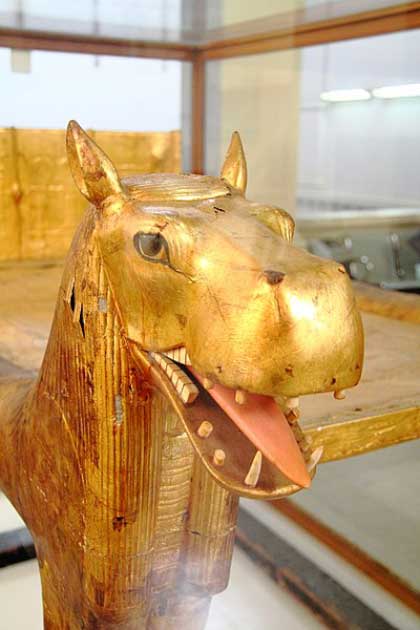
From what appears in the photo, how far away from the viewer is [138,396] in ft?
1.96

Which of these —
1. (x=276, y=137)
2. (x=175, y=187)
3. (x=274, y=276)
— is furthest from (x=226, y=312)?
(x=276, y=137)

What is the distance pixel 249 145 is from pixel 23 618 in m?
1.44

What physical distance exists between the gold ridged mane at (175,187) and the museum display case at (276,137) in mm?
654

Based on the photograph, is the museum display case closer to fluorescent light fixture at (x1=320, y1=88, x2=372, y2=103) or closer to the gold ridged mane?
fluorescent light fixture at (x1=320, y1=88, x2=372, y2=103)

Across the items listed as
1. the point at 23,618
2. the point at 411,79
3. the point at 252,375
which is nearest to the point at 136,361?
the point at 252,375

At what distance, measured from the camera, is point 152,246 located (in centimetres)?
54

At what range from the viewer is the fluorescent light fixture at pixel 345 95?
1871mm

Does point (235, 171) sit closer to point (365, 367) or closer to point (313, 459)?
point (313, 459)

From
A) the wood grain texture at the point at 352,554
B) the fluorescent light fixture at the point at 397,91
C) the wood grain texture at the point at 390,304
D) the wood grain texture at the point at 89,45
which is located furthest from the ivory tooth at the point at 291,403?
the wood grain texture at the point at 89,45

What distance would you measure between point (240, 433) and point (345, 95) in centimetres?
160

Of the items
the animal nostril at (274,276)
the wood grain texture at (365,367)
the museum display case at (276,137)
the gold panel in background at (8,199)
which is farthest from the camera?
the gold panel in background at (8,199)

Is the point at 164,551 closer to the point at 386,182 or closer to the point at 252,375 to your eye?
the point at 252,375

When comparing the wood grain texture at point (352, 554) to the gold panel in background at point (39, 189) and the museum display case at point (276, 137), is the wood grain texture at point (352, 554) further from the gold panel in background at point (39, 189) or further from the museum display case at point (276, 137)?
the gold panel in background at point (39, 189)

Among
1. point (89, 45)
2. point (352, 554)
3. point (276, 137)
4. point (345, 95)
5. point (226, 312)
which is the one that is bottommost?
point (352, 554)
